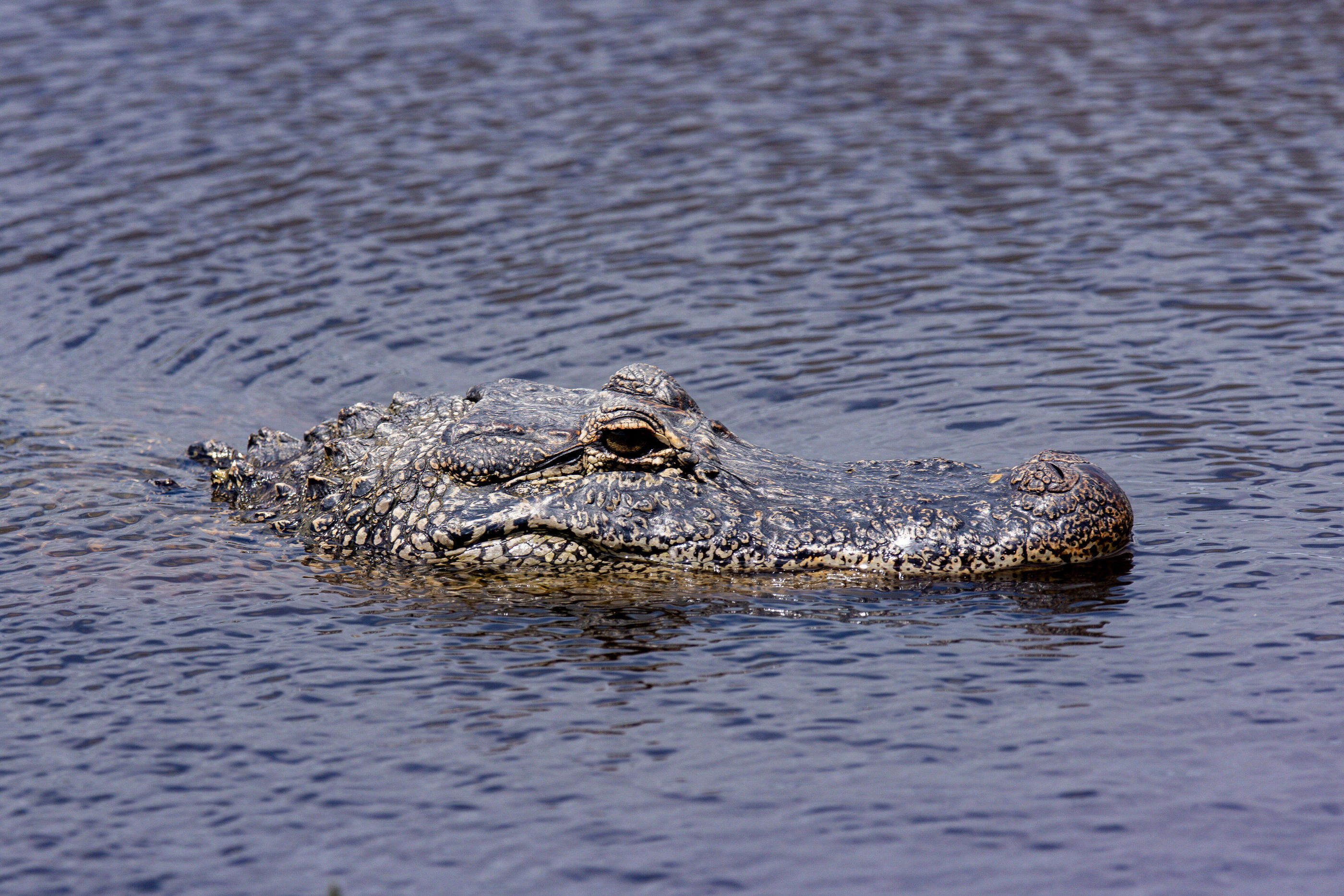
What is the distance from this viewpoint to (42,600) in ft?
24.3

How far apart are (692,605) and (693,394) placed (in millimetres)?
3672

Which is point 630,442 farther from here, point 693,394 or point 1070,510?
point 693,394

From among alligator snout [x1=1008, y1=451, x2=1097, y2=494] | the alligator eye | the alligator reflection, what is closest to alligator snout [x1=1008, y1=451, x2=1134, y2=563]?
alligator snout [x1=1008, y1=451, x2=1097, y2=494]

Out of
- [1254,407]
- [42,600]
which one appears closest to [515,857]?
[42,600]

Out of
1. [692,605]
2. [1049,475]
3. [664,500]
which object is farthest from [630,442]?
[1049,475]

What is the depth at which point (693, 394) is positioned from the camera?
10.5 metres

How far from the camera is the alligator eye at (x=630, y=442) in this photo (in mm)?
7230

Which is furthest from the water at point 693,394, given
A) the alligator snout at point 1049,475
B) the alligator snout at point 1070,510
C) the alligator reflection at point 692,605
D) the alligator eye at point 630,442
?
the alligator eye at point 630,442

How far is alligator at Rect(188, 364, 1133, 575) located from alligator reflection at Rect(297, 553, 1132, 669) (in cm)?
9

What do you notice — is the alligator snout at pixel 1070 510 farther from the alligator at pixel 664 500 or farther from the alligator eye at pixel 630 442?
the alligator eye at pixel 630 442

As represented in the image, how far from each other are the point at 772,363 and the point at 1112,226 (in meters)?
3.96

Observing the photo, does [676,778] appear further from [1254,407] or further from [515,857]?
[1254,407]

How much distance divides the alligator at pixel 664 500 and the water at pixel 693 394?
0.64 feet

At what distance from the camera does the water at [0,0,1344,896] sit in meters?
5.30
